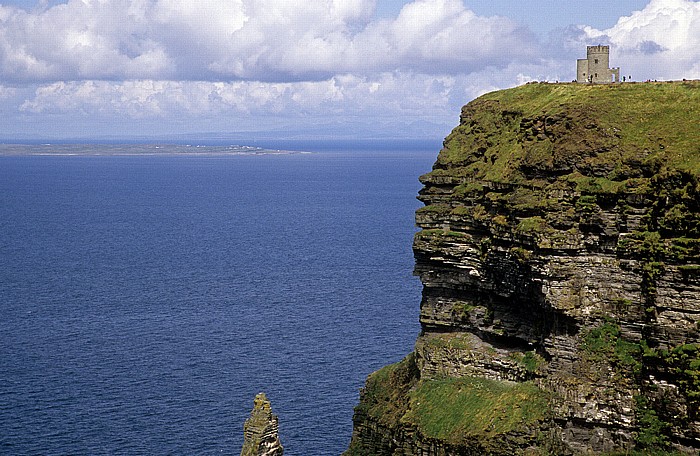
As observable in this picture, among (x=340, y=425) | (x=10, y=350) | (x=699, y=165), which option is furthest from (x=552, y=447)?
(x=10, y=350)

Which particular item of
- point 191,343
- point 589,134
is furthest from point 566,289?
point 191,343

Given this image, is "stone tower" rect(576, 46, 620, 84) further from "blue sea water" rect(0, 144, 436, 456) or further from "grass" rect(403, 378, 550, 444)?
"blue sea water" rect(0, 144, 436, 456)

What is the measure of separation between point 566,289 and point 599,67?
21014 mm

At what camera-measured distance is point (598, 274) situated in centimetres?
5112

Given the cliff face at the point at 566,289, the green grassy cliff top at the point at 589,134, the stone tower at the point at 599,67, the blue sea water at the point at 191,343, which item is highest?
the stone tower at the point at 599,67

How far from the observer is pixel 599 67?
65875 millimetres

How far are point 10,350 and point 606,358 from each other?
3011 inches

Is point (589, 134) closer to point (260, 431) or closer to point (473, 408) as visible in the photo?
point (473, 408)

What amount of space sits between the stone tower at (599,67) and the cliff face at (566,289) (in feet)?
14.8

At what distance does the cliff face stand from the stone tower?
4523mm

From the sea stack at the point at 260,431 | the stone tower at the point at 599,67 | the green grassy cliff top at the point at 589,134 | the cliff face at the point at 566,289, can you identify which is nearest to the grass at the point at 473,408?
the cliff face at the point at 566,289

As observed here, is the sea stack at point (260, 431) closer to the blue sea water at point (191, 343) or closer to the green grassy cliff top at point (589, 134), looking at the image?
the green grassy cliff top at point (589, 134)

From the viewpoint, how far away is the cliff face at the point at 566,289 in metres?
49.1

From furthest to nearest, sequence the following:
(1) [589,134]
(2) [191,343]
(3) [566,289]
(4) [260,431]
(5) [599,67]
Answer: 1. (2) [191,343]
2. (5) [599,67]
3. (4) [260,431]
4. (1) [589,134]
5. (3) [566,289]
